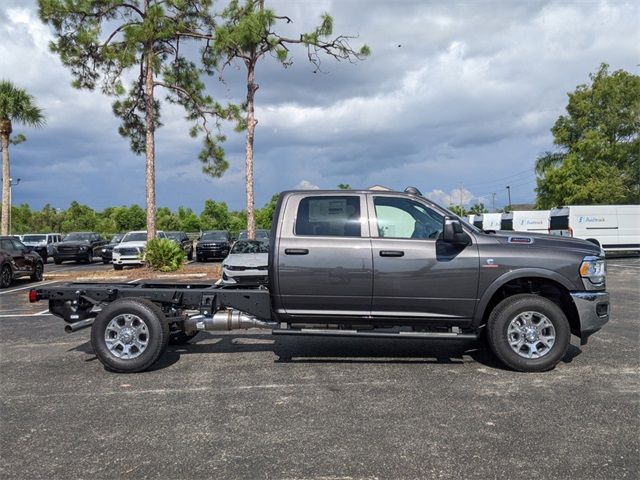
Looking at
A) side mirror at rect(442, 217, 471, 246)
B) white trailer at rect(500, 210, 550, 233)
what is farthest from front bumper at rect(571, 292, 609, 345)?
white trailer at rect(500, 210, 550, 233)

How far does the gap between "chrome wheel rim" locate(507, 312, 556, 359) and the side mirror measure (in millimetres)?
1034

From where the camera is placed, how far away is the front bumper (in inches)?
222

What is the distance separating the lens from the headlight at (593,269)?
566cm

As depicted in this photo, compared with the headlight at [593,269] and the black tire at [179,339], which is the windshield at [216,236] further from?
the headlight at [593,269]

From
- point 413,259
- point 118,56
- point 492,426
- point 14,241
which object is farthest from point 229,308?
point 118,56

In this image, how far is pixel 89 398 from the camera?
498 cm

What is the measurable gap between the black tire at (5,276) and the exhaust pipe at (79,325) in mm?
11229

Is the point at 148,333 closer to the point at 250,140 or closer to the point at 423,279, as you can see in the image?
the point at 423,279

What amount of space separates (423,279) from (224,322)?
2.39m

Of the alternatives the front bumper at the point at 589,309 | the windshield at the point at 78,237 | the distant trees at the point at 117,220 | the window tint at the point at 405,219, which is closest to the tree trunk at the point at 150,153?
the windshield at the point at 78,237

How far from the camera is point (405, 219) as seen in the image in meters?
5.94

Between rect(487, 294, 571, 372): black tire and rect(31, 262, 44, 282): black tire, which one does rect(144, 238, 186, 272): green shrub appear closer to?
rect(31, 262, 44, 282): black tire

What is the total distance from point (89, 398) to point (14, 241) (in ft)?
47.1

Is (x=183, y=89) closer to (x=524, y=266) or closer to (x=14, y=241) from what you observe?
(x=14, y=241)
